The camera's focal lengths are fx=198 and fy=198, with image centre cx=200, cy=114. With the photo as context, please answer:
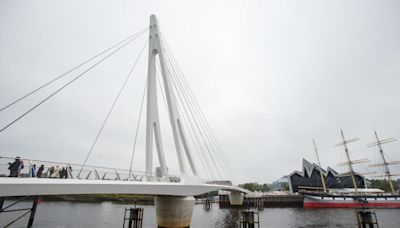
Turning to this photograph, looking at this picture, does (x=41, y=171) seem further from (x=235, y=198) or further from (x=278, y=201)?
(x=278, y=201)

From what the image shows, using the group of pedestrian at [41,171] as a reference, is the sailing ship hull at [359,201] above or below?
below

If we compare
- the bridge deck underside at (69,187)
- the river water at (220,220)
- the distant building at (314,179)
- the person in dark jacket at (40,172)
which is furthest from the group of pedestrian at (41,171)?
the distant building at (314,179)

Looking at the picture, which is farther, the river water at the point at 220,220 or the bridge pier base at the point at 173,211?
the river water at the point at 220,220

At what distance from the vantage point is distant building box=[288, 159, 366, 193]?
52.1 metres

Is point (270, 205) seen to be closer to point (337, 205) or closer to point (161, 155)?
point (337, 205)

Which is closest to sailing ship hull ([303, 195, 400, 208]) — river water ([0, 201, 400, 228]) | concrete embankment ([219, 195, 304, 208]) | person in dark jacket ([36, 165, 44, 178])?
concrete embankment ([219, 195, 304, 208])

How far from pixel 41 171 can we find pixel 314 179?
60529 mm

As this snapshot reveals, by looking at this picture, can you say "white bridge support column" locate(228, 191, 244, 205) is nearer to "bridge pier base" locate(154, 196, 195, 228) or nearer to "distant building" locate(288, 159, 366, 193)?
"distant building" locate(288, 159, 366, 193)

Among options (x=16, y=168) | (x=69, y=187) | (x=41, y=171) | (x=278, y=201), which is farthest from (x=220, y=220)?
(x=278, y=201)

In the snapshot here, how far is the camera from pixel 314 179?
53250 mm

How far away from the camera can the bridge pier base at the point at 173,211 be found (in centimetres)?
1645

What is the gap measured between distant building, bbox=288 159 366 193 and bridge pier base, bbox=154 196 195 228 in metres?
45.9

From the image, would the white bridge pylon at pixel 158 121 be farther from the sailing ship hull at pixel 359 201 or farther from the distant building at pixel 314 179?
the distant building at pixel 314 179

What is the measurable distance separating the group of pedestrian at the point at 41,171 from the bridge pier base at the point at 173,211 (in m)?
9.83
